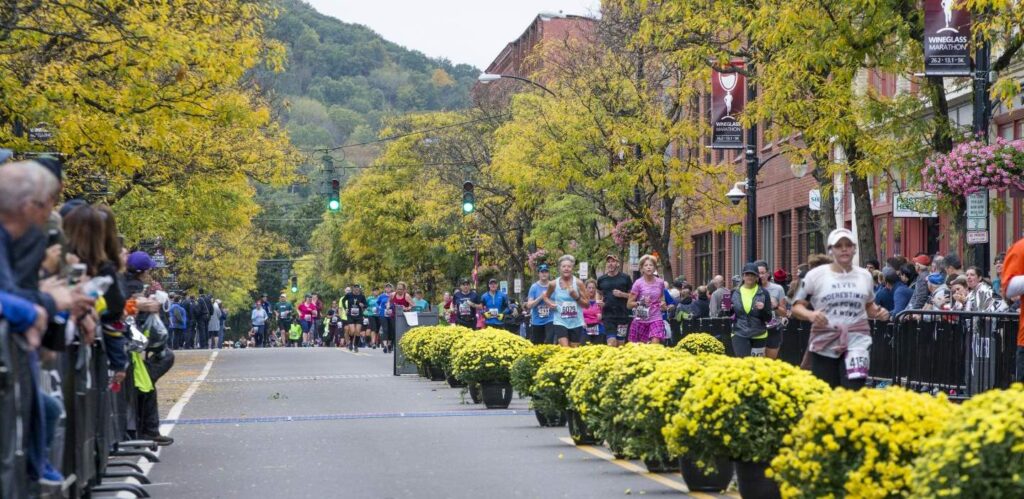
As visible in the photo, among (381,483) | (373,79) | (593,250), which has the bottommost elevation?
(381,483)

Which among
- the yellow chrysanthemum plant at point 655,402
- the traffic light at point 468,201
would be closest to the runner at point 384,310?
the traffic light at point 468,201

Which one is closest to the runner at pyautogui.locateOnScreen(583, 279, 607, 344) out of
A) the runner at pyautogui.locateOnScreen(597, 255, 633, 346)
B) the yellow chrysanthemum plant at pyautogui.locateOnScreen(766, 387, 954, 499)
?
the runner at pyautogui.locateOnScreen(597, 255, 633, 346)

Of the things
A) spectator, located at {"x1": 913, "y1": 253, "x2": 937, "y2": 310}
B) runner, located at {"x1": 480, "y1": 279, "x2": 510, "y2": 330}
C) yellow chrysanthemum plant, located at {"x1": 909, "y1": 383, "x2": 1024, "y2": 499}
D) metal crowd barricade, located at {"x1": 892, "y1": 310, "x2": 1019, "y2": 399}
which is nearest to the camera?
yellow chrysanthemum plant, located at {"x1": 909, "y1": 383, "x2": 1024, "y2": 499}

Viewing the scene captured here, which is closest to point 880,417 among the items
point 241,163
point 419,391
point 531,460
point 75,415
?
point 75,415

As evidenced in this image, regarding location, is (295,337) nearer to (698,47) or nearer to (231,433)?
(698,47)

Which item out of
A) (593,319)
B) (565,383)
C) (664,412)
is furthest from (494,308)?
(664,412)

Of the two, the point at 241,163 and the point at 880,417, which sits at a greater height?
the point at 241,163

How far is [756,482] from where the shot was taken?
10.4 meters

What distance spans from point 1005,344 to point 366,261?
78967 mm

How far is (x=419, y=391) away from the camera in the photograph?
954 inches

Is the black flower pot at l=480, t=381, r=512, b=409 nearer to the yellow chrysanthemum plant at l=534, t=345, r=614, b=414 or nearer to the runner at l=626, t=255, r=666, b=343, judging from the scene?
the runner at l=626, t=255, r=666, b=343

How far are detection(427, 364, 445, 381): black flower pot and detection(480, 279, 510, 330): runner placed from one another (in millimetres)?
8508

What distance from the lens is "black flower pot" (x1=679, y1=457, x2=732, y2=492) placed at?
1139 centimetres

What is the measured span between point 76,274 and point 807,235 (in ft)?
119
